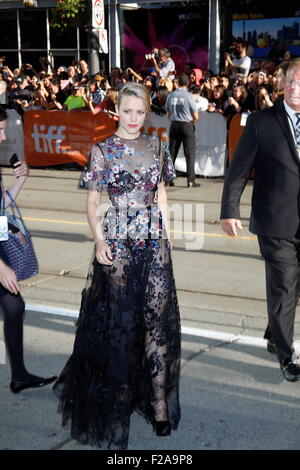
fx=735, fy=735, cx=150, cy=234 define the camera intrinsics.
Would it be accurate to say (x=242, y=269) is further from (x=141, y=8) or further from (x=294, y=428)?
(x=141, y=8)

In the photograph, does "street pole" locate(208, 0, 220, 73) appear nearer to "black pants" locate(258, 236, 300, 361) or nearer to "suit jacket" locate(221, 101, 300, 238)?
"suit jacket" locate(221, 101, 300, 238)

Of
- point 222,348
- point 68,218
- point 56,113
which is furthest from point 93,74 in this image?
point 222,348

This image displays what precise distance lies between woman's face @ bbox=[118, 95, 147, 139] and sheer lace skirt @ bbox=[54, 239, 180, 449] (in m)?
0.63

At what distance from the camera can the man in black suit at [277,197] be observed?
4.68m

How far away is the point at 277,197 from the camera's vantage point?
476 centimetres

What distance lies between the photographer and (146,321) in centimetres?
408

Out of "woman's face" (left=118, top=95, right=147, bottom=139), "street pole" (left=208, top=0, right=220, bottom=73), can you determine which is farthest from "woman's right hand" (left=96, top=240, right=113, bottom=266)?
"street pole" (left=208, top=0, right=220, bottom=73)

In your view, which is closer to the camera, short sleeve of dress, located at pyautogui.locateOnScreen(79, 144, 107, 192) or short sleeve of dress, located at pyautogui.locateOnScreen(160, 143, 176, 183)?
short sleeve of dress, located at pyautogui.locateOnScreen(79, 144, 107, 192)

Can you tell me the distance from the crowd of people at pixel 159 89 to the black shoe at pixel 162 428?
8853mm

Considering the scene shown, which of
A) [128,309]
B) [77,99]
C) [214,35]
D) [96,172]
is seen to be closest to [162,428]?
[128,309]

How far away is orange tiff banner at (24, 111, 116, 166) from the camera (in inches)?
597

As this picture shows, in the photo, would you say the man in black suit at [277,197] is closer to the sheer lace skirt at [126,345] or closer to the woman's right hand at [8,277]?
the sheer lace skirt at [126,345]

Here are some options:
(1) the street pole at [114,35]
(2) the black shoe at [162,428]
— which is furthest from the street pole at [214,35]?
(2) the black shoe at [162,428]

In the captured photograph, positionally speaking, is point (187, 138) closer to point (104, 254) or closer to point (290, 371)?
point (290, 371)
